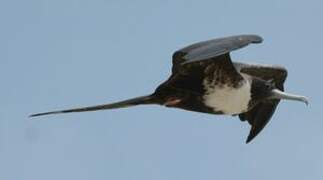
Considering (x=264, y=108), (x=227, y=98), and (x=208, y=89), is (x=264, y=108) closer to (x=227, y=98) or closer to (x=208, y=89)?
(x=227, y=98)

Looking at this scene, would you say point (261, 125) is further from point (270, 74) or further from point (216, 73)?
point (216, 73)

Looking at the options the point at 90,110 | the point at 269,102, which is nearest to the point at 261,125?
the point at 269,102

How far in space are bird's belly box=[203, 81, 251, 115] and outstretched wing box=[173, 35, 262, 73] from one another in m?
0.97

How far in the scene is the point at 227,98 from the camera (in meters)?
15.3

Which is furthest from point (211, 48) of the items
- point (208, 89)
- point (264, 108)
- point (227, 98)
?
point (264, 108)

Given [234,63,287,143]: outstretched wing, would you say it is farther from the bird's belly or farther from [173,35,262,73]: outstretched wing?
[173,35,262,73]: outstretched wing

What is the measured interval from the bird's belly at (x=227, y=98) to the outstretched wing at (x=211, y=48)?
0.97m

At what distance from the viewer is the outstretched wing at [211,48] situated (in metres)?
13.7

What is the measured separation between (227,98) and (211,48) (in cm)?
158

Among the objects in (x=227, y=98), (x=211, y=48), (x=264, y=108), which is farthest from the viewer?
(x=264, y=108)

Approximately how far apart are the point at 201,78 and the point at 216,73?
0.16 metres

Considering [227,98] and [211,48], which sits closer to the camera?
[211,48]

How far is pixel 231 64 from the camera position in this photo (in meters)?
15.0

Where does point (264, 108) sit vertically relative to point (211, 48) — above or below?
below
